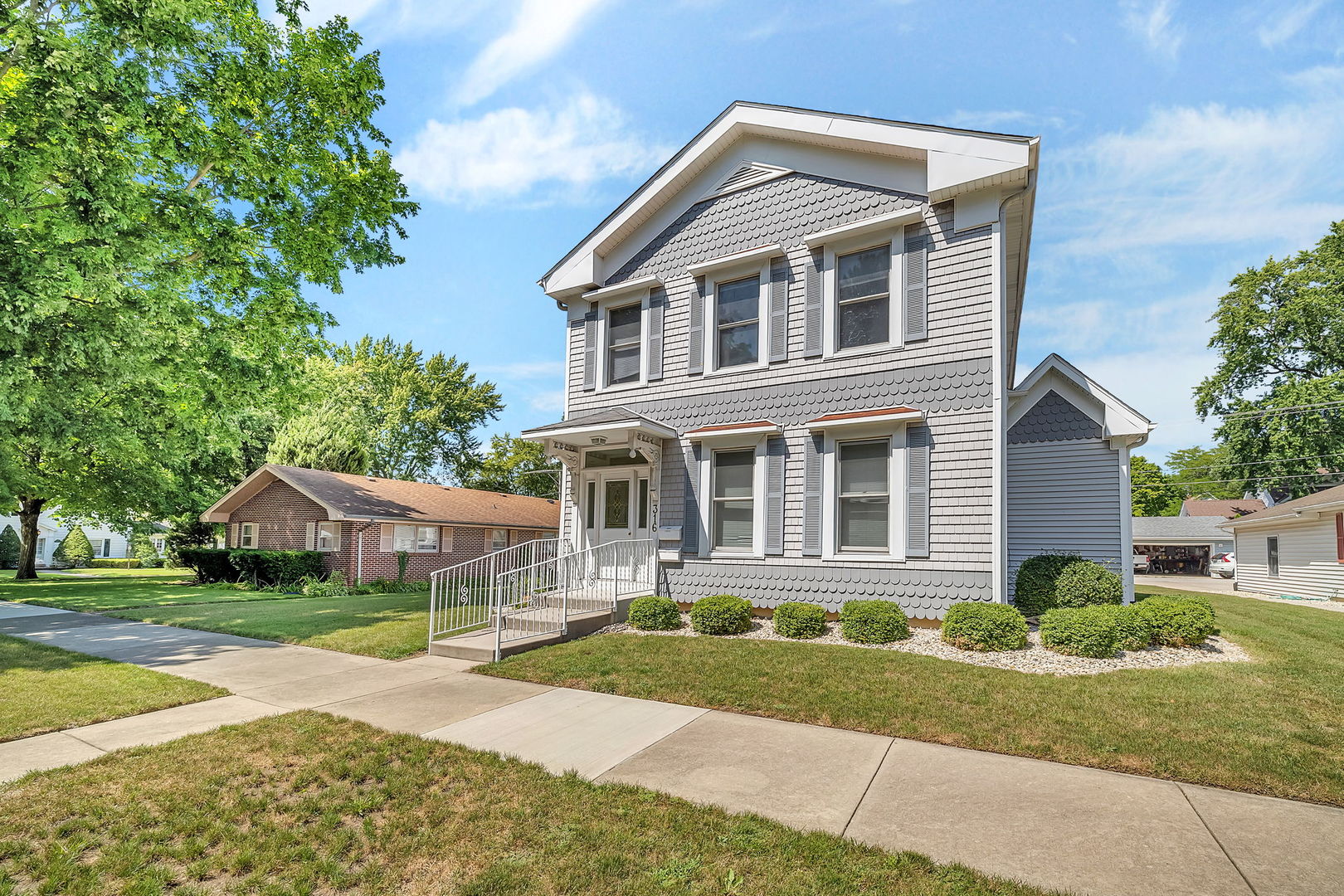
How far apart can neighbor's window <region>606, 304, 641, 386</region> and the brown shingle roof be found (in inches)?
306

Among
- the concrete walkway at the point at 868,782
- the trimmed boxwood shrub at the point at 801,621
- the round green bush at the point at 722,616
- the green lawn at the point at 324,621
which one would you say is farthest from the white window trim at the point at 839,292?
the green lawn at the point at 324,621

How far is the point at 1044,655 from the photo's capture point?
779 centimetres

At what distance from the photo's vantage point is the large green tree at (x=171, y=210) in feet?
30.7

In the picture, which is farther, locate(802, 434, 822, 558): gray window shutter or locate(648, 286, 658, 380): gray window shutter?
locate(648, 286, 658, 380): gray window shutter

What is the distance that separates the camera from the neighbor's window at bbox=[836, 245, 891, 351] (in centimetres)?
993

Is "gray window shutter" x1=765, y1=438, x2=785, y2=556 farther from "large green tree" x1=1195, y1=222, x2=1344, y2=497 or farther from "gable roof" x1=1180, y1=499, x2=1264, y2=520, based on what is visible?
"gable roof" x1=1180, y1=499, x2=1264, y2=520

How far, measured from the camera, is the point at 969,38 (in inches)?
395

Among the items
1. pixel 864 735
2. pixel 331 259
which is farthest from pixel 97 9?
pixel 864 735

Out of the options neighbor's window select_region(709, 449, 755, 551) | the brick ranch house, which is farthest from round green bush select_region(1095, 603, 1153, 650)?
the brick ranch house

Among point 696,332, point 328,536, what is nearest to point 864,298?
point 696,332

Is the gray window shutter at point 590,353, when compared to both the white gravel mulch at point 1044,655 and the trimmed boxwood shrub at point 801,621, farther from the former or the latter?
the trimmed boxwood shrub at point 801,621

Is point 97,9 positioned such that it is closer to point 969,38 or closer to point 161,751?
point 161,751

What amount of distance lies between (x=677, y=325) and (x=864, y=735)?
8010mm

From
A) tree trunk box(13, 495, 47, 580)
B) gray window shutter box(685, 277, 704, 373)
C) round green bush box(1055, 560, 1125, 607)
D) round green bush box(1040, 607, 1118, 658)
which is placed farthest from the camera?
tree trunk box(13, 495, 47, 580)
